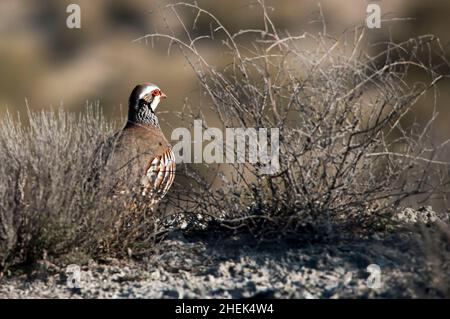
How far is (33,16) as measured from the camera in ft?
91.5

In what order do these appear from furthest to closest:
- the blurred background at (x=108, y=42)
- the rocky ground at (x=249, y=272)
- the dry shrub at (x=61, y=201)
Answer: the blurred background at (x=108, y=42) < the dry shrub at (x=61, y=201) < the rocky ground at (x=249, y=272)

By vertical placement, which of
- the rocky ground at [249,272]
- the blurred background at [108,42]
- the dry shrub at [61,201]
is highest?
the blurred background at [108,42]

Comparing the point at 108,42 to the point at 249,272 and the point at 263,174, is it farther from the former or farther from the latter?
the point at 249,272

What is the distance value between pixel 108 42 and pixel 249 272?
67.9 feet

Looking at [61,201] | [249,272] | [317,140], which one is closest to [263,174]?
[317,140]

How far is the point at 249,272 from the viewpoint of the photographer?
247 inches

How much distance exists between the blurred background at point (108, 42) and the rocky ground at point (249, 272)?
48.4 ft

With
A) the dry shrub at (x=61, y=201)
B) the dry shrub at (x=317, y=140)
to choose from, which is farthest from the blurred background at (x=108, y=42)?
the dry shrub at (x=61, y=201)

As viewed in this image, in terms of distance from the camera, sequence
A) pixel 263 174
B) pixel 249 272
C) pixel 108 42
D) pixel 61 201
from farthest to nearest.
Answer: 1. pixel 108 42
2. pixel 263 174
3. pixel 61 201
4. pixel 249 272

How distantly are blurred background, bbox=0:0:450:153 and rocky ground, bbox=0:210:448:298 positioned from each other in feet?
48.4

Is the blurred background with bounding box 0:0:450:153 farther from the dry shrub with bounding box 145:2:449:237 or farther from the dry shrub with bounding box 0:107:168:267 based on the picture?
the dry shrub with bounding box 0:107:168:267

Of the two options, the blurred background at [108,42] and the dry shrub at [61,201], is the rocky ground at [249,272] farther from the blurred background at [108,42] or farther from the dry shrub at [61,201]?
the blurred background at [108,42]

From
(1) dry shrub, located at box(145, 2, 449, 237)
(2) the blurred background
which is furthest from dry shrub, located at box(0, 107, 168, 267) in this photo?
(2) the blurred background

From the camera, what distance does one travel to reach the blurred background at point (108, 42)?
918 inches
